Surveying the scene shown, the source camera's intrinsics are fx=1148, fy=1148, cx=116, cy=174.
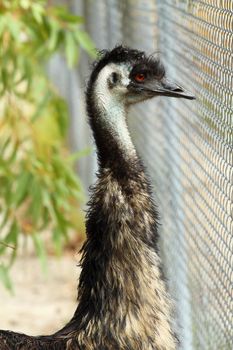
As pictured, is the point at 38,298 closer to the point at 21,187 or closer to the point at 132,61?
the point at 21,187

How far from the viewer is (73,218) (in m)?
10.3

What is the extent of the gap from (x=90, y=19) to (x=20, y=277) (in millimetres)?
2236

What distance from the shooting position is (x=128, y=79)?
178 inches

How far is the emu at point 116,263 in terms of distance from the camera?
4293 millimetres

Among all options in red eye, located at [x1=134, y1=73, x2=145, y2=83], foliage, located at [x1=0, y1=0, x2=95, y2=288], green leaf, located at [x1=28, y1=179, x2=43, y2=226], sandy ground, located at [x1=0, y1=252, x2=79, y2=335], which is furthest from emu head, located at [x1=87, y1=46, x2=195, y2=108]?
sandy ground, located at [x1=0, y1=252, x2=79, y2=335]

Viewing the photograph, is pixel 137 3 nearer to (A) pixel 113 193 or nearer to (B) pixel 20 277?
(A) pixel 113 193

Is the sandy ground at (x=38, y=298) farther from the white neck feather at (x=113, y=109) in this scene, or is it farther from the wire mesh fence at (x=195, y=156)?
the white neck feather at (x=113, y=109)

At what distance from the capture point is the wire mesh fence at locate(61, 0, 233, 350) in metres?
4.23

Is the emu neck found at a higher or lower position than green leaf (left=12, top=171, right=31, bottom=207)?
higher

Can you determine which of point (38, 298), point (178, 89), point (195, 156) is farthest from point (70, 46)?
point (38, 298)

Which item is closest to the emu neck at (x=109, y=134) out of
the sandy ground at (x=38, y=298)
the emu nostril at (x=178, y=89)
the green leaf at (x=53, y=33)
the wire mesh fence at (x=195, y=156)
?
the emu nostril at (x=178, y=89)

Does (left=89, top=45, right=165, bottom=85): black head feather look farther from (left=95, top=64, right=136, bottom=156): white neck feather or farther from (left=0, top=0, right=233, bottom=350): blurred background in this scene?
(left=0, top=0, right=233, bottom=350): blurred background

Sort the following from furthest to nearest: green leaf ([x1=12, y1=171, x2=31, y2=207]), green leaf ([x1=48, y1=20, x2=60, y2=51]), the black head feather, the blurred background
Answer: green leaf ([x1=12, y1=171, x2=31, y2=207])
green leaf ([x1=48, y1=20, x2=60, y2=51])
the black head feather
the blurred background

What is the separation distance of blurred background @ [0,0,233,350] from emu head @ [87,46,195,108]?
187 millimetres
